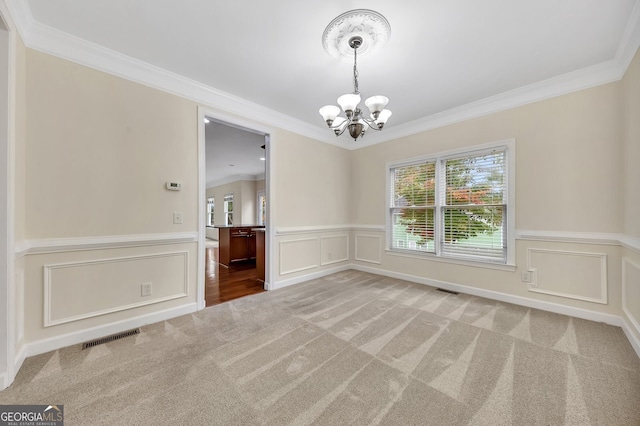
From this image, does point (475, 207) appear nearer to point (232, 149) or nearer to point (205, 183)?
point (205, 183)

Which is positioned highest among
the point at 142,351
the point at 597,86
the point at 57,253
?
the point at 597,86

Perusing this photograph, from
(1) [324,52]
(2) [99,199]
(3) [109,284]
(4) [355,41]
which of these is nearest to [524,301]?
(4) [355,41]

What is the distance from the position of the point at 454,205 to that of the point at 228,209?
9.17 m

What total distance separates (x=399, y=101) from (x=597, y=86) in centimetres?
203

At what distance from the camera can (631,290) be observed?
2195 mm

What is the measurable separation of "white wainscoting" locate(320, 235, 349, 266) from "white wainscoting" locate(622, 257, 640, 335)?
3.56 meters

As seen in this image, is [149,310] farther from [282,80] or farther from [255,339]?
[282,80]

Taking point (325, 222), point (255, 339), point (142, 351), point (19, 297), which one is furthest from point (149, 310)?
point (325, 222)

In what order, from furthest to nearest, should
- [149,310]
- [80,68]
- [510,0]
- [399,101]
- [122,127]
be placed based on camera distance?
[399,101] → [149,310] → [122,127] → [80,68] → [510,0]

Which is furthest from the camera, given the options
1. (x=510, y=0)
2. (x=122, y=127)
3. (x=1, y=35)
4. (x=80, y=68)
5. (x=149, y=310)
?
(x=149, y=310)

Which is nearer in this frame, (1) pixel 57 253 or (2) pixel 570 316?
(1) pixel 57 253

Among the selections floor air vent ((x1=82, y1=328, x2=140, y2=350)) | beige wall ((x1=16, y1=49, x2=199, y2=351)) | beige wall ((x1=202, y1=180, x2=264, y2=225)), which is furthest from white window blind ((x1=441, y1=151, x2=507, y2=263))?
beige wall ((x1=202, y1=180, x2=264, y2=225))

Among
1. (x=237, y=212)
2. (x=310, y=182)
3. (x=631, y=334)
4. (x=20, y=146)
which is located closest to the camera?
(x=20, y=146)

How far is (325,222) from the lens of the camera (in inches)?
177
